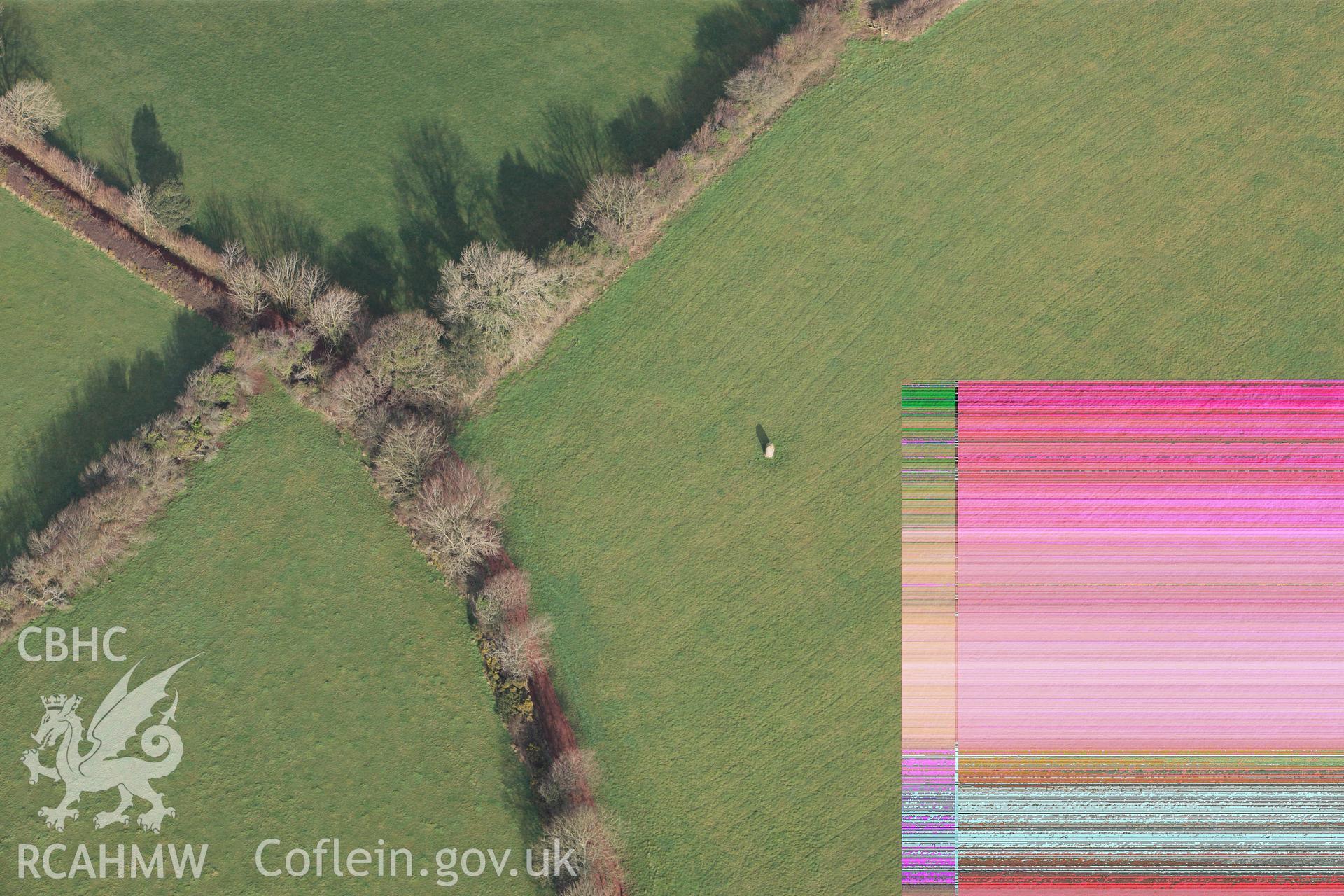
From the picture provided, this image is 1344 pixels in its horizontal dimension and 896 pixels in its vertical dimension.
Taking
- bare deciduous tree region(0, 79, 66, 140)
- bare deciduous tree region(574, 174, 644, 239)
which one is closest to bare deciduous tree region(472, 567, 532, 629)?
bare deciduous tree region(574, 174, 644, 239)

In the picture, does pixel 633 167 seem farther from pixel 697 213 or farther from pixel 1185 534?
pixel 1185 534

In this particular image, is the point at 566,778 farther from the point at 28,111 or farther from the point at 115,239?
the point at 28,111

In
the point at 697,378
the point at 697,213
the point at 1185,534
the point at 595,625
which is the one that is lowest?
the point at 595,625

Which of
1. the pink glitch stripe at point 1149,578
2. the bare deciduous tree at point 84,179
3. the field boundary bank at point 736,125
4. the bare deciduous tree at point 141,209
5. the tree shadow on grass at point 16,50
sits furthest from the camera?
the tree shadow on grass at point 16,50

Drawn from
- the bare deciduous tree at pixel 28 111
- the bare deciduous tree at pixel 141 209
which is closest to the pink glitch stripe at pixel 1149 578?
the bare deciduous tree at pixel 141 209

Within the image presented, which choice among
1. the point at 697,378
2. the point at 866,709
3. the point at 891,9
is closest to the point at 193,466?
the point at 697,378

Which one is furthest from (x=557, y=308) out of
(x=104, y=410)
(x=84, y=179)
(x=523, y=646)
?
(x=84, y=179)

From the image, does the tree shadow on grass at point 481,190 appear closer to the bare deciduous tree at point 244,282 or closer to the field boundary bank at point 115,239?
the bare deciduous tree at point 244,282

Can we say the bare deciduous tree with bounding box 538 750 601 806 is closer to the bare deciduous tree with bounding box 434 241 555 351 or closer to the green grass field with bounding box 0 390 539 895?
A: the green grass field with bounding box 0 390 539 895
